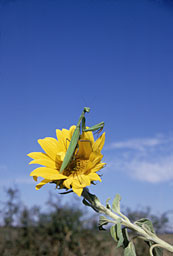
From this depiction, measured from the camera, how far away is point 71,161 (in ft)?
2.25

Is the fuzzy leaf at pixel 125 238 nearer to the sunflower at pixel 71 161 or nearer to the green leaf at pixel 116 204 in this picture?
the green leaf at pixel 116 204

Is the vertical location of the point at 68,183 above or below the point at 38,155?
below

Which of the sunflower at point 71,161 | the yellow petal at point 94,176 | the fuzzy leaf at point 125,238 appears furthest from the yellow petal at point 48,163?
the fuzzy leaf at point 125,238

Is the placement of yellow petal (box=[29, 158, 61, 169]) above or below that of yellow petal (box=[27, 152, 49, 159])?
below

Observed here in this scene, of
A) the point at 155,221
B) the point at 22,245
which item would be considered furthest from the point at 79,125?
the point at 22,245

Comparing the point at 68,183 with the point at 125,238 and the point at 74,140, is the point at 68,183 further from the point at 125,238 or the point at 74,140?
the point at 125,238

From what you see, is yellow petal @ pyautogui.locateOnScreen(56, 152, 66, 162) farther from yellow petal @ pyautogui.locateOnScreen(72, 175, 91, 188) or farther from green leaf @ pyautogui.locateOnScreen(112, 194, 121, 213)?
green leaf @ pyautogui.locateOnScreen(112, 194, 121, 213)

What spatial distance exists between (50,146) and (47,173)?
100 millimetres

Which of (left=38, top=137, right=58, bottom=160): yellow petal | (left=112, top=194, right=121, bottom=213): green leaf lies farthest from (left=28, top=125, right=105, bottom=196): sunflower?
(left=112, top=194, right=121, bottom=213): green leaf

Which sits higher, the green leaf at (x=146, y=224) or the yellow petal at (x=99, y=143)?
the yellow petal at (x=99, y=143)

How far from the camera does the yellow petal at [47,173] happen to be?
0.60 metres

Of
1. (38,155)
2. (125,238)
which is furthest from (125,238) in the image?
(38,155)

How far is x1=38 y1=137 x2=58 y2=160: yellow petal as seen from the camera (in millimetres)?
707

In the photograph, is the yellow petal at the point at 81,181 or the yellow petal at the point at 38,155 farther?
the yellow petal at the point at 38,155
